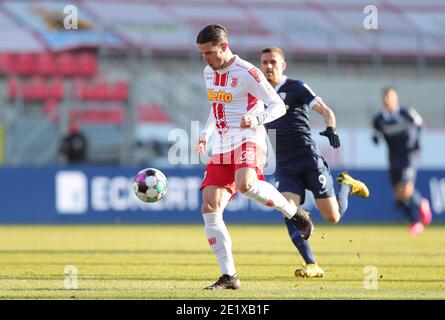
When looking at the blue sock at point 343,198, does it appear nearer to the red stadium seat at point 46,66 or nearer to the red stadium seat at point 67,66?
the red stadium seat at point 46,66

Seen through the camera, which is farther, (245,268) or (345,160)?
(345,160)

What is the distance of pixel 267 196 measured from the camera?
8727 mm

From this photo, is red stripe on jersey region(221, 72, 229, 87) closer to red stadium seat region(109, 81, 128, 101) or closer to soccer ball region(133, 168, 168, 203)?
soccer ball region(133, 168, 168, 203)

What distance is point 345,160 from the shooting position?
25.3 metres

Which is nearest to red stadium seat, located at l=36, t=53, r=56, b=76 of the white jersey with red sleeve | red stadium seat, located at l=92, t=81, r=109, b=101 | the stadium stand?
the stadium stand

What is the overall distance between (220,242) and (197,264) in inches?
115

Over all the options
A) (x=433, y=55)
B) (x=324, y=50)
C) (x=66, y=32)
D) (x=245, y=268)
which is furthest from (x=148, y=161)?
(x=245, y=268)

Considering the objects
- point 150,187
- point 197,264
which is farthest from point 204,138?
point 197,264

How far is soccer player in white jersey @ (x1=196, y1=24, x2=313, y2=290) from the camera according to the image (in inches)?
336

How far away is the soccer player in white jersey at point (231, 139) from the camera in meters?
8.52

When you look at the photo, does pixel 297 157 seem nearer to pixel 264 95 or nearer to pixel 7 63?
pixel 264 95
